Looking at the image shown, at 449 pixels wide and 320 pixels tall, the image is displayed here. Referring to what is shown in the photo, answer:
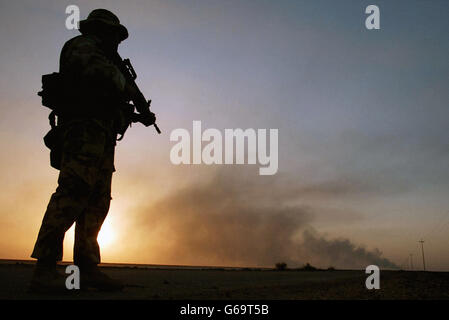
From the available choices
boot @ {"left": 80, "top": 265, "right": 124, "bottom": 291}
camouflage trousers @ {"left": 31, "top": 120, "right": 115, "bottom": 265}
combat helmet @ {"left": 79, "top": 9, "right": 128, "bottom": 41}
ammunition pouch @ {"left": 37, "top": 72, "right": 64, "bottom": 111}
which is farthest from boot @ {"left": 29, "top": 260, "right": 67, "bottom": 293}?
combat helmet @ {"left": 79, "top": 9, "right": 128, "bottom": 41}

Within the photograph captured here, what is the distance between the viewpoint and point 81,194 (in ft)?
16.8

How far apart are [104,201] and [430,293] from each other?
429 centimetres

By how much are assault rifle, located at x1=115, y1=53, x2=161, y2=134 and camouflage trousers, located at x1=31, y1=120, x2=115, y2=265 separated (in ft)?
2.63

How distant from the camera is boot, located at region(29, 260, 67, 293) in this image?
4.66 meters

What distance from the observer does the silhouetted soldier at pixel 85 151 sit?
4844 mm

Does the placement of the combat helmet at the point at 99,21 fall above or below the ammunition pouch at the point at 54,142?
above

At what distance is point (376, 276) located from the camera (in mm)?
6359

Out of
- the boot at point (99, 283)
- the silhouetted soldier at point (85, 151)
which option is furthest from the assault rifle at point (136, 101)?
the boot at point (99, 283)

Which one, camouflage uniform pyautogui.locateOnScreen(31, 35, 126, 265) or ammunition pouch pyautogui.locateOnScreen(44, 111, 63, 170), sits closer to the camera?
camouflage uniform pyautogui.locateOnScreen(31, 35, 126, 265)

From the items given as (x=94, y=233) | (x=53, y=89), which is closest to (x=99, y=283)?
(x=94, y=233)

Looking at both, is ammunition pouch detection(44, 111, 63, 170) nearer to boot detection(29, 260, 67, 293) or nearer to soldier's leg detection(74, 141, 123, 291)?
soldier's leg detection(74, 141, 123, 291)

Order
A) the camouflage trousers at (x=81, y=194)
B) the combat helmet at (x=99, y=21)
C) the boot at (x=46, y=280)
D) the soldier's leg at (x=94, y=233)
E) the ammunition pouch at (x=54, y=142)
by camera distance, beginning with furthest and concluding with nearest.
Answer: the combat helmet at (x=99, y=21) → the ammunition pouch at (x=54, y=142) → the soldier's leg at (x=94, y=233) → the camouflage trousers at (x=81, y=194) → the boot at (x=46, y=280)

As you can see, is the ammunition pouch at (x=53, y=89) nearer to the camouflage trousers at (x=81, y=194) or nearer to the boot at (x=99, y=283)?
the camouflage trousers at (x=81, y=194)
